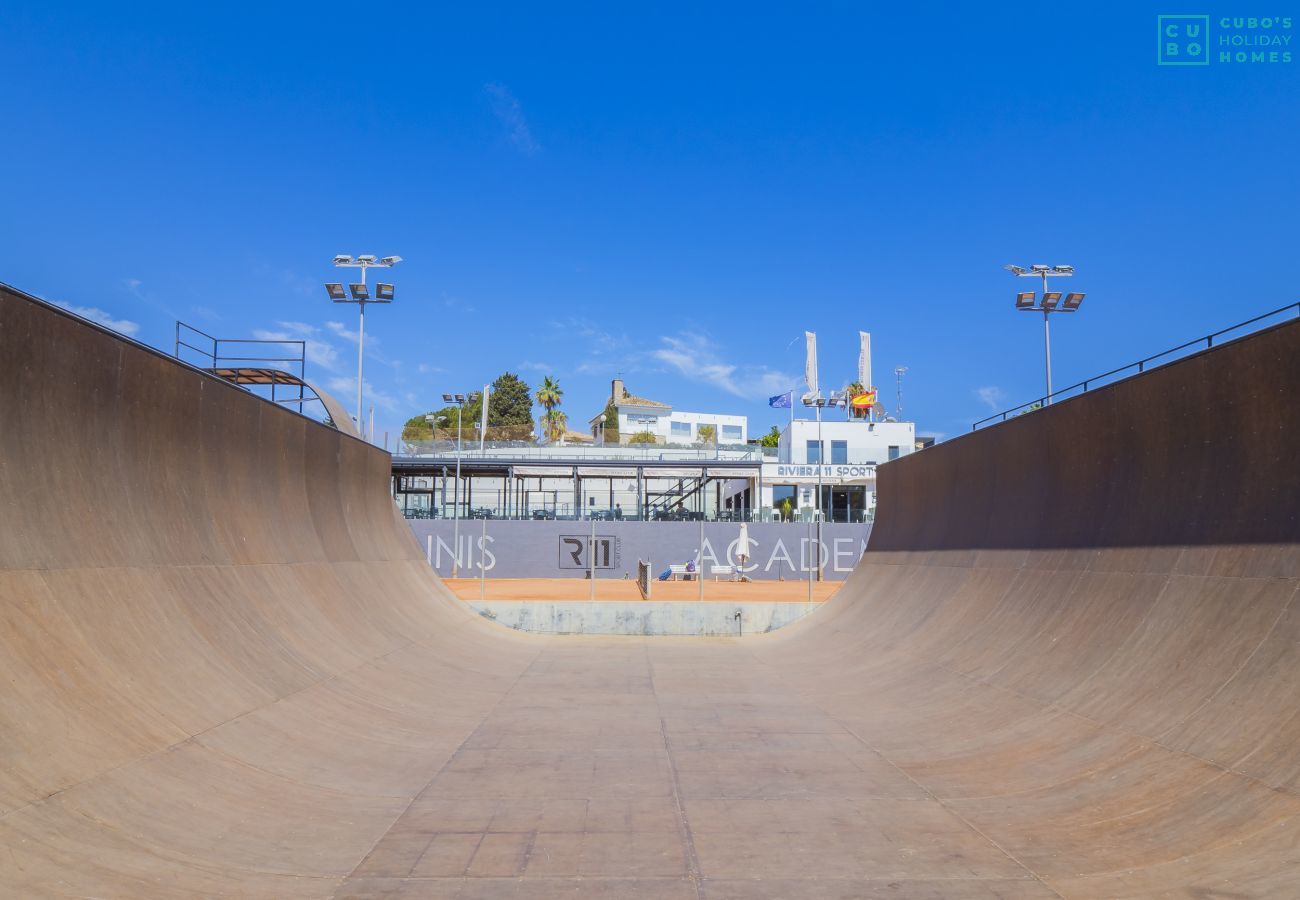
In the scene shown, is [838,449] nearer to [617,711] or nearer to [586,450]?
[586,450]

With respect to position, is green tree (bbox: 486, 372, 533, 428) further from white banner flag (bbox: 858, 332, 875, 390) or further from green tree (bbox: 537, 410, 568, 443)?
white banner flag (bbox: 858, 332, 875, 390)

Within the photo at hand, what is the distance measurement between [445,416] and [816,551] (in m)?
77.3

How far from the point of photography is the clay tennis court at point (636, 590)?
2598cm

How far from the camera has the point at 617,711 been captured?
10.8 metres

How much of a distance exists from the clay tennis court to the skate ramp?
13.4m

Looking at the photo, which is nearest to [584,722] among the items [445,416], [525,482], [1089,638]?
[1089,638]

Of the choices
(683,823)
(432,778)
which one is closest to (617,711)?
(432,778)

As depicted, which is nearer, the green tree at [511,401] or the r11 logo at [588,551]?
the r11 logo at [588,551]

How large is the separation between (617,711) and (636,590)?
1843cm

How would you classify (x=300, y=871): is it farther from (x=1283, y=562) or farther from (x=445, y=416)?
(x=445, y=416)

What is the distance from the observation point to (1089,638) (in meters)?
8.77

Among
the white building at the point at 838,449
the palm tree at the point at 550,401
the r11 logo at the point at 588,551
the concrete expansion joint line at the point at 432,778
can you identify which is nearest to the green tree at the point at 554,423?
the palm tree at the point at 550,401

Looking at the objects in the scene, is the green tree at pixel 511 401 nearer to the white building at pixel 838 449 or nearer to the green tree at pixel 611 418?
the green tree at pixel 611 418

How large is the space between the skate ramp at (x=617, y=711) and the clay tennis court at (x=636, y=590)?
13446 mm
